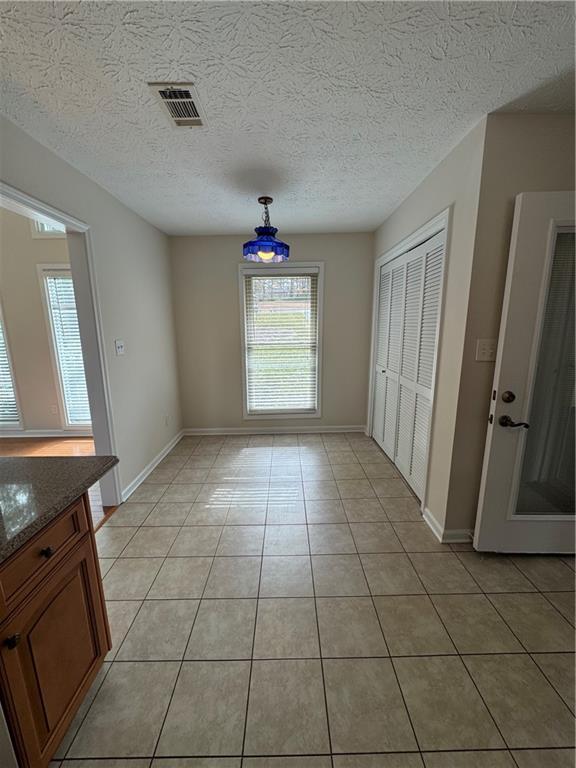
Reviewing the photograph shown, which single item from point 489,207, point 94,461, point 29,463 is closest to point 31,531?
point 94,461

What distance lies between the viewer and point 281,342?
388cm

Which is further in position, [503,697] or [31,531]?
[503,697]

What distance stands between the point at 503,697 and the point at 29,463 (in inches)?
83.7

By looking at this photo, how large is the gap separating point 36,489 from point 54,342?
359 centimetres

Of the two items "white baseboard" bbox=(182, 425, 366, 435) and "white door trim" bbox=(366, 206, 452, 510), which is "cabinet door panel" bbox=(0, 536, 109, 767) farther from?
"white baseboard" bbox=(182, 425, 366, 435)

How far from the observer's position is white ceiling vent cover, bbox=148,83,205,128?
135 centimetres

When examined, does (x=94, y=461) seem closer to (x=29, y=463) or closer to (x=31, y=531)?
(x=29, y=463)

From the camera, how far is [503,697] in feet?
3.93

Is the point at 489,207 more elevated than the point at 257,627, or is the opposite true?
the point at 489,207

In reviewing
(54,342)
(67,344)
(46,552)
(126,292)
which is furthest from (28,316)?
(46,552)

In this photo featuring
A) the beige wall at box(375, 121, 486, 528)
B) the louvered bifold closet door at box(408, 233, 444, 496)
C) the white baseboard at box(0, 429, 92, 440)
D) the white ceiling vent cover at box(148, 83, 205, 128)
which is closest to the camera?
the white ceiling vent cover at box(148, 83, 205, 128)

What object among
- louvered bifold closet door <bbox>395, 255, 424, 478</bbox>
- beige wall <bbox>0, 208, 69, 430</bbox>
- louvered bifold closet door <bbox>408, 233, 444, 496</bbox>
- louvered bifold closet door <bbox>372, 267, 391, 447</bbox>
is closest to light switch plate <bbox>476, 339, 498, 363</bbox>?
louvered bifold closet door <bbox>408, 233, 444, 496</bbox>

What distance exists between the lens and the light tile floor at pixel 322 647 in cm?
107

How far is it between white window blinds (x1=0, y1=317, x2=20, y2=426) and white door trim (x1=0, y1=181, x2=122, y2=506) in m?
2.51
